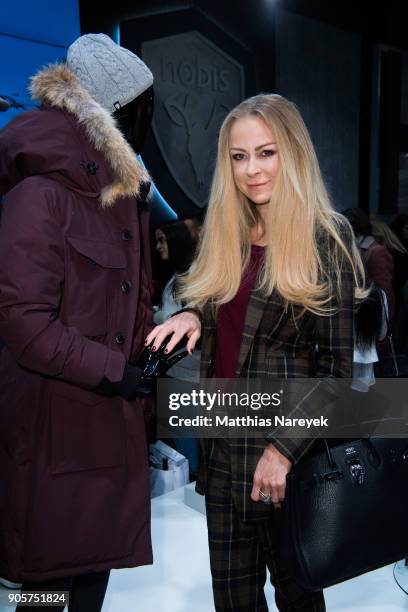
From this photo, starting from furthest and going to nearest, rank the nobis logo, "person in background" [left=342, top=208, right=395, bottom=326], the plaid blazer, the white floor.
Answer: the nobis logo → "person in background" [left=342, top=208, right=395, bottom=326] → the white floor → the plaid blazer

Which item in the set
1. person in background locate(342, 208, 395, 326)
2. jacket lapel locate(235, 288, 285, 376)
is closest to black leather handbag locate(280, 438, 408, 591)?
jacket lapel locate(235, 288, 285, 376)

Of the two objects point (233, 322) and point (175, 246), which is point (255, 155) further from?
point (175, 246)

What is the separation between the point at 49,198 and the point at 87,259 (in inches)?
6.4

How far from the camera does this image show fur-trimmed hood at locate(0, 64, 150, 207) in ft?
4.13

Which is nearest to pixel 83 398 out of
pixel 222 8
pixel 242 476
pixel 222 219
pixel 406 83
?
pixel 242 476

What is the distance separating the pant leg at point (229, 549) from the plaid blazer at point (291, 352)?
0.07 meters

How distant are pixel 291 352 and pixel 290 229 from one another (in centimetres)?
30

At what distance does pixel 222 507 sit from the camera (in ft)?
4.85

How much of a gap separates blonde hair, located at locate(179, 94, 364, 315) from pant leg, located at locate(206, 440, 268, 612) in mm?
436

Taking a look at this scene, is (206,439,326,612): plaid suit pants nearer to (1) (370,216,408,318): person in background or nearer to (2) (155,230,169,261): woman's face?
(2) (155,230,169,261): woman's face

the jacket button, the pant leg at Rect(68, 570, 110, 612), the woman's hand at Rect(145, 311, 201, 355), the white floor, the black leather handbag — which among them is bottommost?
the white floor

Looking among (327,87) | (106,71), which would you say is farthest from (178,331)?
(327,87)

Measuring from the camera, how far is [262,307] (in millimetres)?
1379

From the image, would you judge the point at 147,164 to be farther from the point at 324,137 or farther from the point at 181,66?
the point at 324,137
